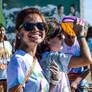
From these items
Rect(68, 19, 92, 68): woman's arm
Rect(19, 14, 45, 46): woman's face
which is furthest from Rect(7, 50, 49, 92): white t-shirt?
Rect(68, 19, 92, 68): woman's arm

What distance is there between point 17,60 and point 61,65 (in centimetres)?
66

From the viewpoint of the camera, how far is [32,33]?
2361 mm

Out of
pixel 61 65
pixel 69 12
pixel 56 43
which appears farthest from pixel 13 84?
pixel 69 12

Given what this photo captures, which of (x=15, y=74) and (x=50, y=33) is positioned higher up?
(x=50, y=33)

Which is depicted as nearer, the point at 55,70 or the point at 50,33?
the point at 55,70

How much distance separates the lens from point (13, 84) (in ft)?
6.96

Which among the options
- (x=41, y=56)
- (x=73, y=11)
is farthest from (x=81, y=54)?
(x=73, y=11)

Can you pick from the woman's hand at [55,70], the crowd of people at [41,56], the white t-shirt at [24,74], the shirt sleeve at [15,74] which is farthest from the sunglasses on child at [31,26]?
the woman's hand at [55,70]

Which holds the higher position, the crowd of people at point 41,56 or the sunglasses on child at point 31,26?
the sunglasses on child at point 31,26

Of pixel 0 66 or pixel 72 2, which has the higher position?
pixel 72 2

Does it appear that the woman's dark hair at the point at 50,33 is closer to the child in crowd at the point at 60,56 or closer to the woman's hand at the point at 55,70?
the child in crowd at the point at 60,56

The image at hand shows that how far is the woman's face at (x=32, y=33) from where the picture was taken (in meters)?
2.36

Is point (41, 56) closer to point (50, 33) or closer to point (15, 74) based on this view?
point (50, 33)

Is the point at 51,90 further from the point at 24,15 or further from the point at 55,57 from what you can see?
the point at 24,15
